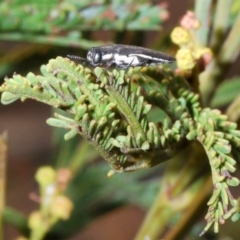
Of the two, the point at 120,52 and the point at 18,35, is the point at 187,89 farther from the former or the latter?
the point at 18,35

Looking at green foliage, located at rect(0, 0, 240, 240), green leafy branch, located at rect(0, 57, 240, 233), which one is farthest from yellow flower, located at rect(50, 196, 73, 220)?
green leafy branch, located at rect(0, 57, 240, 233)

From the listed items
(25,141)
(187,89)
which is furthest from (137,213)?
(187,89)

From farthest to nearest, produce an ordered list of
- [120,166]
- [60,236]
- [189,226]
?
[60,236] < [189,226] < [120,166]

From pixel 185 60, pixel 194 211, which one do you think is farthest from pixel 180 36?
pixel 194 211

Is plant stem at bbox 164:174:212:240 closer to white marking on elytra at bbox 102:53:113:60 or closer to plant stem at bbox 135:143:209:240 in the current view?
plant stem at bbox 135:143:209:240

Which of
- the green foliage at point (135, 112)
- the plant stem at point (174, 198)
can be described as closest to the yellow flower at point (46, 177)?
the green foliage at point (135, 112)

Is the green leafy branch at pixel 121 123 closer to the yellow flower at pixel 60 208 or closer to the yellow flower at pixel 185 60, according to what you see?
the yellow flower at pixel 185 60

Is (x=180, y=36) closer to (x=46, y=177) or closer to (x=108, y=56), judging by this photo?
(x=108, y=56)
